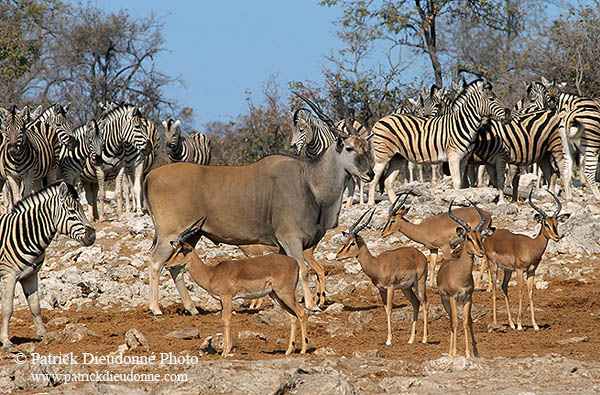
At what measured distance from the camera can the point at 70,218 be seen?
10297 millimetres

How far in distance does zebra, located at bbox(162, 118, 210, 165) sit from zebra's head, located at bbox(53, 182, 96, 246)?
1064cm

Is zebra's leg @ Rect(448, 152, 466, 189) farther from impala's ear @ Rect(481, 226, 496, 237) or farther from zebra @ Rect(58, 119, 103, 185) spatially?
impala's ear @ Rect(481, 226, 496, 237)

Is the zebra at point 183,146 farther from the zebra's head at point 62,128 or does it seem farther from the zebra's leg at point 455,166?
the zebra's leg at point 455,166

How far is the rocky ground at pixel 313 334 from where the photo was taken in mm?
7164

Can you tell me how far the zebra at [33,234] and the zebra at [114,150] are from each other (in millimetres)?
8809

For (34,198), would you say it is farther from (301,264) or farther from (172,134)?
(172,134)

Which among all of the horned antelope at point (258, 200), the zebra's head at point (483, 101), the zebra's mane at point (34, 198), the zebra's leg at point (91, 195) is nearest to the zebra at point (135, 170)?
the zebra's leg at point (91, 195)

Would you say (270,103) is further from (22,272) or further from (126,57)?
(22,272)

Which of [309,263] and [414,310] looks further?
[309,263]

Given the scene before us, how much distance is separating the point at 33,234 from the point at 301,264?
311 cm

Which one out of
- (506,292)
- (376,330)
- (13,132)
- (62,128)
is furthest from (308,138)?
(376,330)

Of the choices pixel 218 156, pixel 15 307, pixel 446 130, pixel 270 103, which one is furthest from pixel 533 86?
pixel 15 307

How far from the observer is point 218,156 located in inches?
1236

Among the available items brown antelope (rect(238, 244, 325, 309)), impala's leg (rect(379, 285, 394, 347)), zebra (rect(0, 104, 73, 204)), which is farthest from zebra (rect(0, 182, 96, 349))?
zebra (rect(0, 104, 73, 204))
